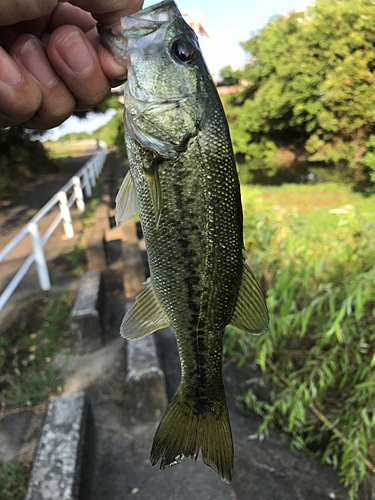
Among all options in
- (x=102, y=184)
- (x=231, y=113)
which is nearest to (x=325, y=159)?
(x=231, y=113)

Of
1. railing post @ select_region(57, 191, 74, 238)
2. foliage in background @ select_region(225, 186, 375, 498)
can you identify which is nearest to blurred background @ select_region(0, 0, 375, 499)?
foliage in background @ select_region(225, 186, 375, 498)

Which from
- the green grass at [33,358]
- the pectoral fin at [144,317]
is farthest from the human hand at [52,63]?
the green grass at [33,358]

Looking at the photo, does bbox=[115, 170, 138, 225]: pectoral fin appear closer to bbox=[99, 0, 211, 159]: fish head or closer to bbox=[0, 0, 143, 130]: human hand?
bbox=[99, 0, 211, 159]: fish head

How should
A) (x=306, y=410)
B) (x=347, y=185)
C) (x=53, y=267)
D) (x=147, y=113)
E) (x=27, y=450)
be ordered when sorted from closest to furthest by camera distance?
(x=147, y=113) < (x=27, y=450) < (x=306, y=410) < (x=53, y=267) < (x=347, y=185)

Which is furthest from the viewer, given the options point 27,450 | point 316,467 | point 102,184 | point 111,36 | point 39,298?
point 102,184

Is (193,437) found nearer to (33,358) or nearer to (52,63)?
(52,63)

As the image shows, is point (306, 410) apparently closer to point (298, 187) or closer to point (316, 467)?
point (316, 467)
